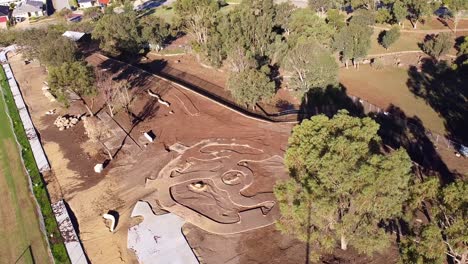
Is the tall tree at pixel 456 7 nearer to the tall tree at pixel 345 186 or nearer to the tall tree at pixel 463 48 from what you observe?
the tall tree at pixel 463 48

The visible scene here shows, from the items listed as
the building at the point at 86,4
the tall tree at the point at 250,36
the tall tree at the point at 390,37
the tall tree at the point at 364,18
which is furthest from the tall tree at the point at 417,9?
the building at the point at 86,4

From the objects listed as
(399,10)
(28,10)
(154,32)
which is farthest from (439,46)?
(28,10)

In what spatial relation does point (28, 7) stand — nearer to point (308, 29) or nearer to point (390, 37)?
point (308, 29)

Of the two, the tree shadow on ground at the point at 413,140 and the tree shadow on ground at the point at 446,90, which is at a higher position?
the tree shadow on ground at the point at 446,90

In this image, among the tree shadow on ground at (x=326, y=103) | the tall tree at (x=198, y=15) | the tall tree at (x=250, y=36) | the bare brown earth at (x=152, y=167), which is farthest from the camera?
the tall tree at (x=198, y=15)

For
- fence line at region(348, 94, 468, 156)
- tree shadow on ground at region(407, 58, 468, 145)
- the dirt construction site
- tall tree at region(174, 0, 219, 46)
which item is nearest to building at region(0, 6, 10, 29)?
tall tree at region(174, 0, 219, 46)

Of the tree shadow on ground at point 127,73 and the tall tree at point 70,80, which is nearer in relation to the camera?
the tall tree at point 70,80
